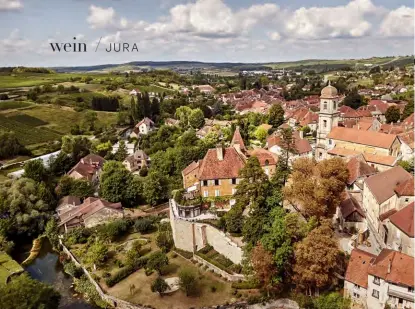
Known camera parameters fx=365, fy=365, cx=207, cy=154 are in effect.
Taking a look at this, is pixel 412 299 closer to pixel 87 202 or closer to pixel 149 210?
pixel 149 210

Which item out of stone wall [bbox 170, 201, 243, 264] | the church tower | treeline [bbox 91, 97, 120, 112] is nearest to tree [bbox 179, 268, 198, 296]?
stone wall [bbox 170, 201, 243, 264]

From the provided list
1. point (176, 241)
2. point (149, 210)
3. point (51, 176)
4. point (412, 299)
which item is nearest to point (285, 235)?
point (412, 299)

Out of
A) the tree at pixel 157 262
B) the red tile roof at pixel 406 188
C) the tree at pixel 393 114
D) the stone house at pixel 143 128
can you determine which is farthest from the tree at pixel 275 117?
the tree at pixel 157 262

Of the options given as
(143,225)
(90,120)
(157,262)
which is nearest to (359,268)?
(157,262)

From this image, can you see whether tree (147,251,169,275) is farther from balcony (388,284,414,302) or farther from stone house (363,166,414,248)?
stone house (363,166,414,248)

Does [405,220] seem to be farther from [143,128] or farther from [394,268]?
[143,128]
